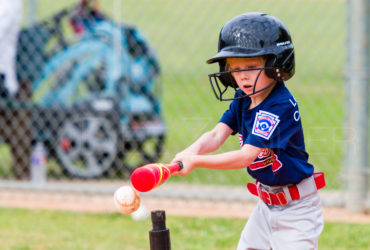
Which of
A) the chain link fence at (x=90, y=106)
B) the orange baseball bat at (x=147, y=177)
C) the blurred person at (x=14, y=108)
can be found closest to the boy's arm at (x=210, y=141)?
the orange baseball bat at (x=147, y=177)

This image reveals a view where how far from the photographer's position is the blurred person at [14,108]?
19.6 ft

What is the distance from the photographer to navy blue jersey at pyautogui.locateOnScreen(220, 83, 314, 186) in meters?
2.60

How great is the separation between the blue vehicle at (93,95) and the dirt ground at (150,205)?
50cm

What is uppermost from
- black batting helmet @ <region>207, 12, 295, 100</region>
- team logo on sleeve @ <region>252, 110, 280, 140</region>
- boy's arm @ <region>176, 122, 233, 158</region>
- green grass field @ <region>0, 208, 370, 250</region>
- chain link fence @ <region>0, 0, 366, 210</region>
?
black batting helmet @ <region>207, 12, 295, 100</region>

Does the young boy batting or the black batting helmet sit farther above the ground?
the black batting helmet

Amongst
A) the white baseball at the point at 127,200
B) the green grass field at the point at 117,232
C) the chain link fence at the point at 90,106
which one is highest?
the white baseball at the point at 127,200

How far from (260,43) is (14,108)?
4076 millimetres

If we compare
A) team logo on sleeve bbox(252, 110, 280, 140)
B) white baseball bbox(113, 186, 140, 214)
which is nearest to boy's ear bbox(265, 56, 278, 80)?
team logo on sleeve bbox(252, 110, 280, 140)

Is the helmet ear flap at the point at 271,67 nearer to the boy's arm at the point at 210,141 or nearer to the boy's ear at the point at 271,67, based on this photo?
the boy's ear at the point at 271,67

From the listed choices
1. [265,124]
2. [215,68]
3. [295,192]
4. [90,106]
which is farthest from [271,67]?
[215,68]

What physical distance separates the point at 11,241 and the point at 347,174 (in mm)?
2437

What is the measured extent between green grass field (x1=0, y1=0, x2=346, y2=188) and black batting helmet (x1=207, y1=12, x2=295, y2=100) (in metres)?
2.82

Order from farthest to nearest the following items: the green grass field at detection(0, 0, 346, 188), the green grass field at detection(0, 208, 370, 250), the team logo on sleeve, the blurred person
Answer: the green grass field at detection(0, 0, 346, 188) < the blurred person < the green grass field at detection(0, 208, 370, 250) < the team logo on sleeve

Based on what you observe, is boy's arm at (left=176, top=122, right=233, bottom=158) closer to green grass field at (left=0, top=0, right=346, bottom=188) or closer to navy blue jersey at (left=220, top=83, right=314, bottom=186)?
navy blue jersey at (left=220, top=83, right=314, bottom=186)
